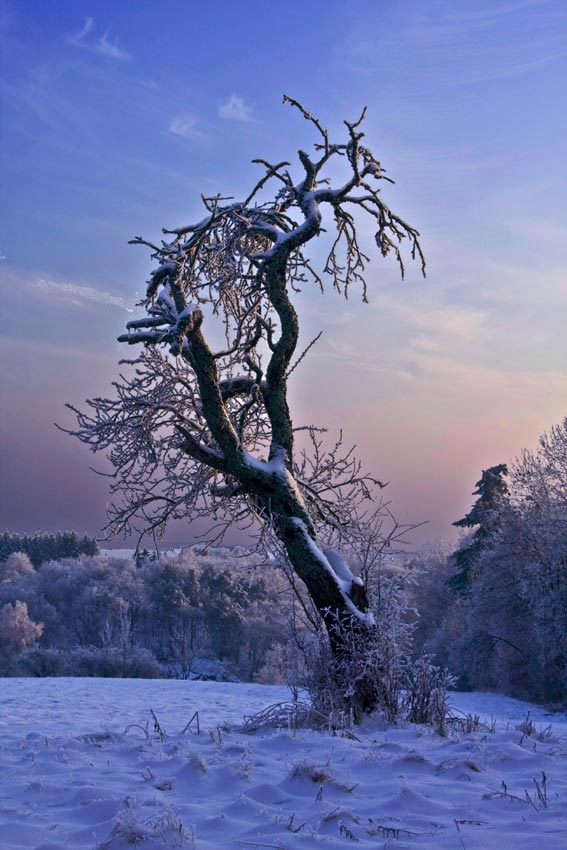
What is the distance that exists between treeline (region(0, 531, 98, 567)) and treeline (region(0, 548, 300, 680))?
8.71 meters

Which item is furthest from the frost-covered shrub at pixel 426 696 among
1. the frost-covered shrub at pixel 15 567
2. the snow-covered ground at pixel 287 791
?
the frost-covered shrub at pixel 15 567

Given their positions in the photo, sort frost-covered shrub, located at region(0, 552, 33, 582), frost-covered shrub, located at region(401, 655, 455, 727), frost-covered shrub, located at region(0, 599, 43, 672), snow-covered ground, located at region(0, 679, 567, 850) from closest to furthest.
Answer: snow-covered ground, located at region(0, 679, 567, 850) < frost-covered shrub, located at region(401, 655, 455, 727) < frost-covered shrub, located at region(0, 599, 43, 672) < frost-covered shrub, located at region(0, 552, 33, 582)

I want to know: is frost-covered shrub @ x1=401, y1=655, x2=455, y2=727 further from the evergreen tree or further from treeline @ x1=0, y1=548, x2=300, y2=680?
treeline @ x1=0, y1=548, x2=300, y2=680

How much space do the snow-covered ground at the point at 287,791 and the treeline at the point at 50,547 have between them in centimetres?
7062

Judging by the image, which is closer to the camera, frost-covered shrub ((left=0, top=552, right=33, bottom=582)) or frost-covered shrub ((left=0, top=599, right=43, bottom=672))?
frost-covered shrub ((left=0, top=599, right=43, bottom=672))

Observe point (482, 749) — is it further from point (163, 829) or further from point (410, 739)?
point (163, 829)

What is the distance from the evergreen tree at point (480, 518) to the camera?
34.7m

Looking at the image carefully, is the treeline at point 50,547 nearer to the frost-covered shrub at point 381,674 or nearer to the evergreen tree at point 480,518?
the evergreen tree at point 480,518

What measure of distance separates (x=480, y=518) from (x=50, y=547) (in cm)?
5221

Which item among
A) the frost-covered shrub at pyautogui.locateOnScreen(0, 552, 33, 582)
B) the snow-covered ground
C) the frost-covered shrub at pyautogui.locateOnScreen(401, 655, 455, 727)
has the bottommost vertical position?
the snow-covered ground

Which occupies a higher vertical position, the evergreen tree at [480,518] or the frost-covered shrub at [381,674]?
the evergreen tree at [480,518]

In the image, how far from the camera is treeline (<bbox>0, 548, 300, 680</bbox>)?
51.6m

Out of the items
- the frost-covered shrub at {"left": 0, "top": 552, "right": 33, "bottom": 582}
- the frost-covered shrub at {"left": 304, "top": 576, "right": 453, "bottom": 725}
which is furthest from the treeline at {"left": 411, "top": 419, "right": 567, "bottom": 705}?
the frost-covered shrub at {"left": 0, "top": 552, "right": 33, "bottom": 582}

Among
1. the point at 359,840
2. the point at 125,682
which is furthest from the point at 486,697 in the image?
the point at 359,840
